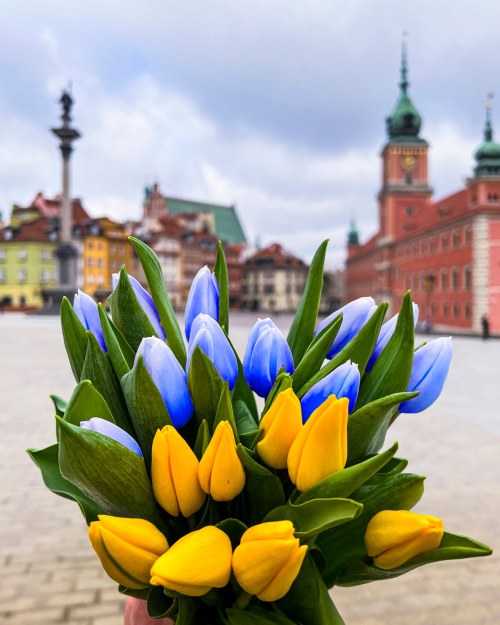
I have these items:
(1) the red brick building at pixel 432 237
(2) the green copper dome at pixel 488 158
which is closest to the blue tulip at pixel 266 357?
(1) the red brick building at pixel 432 237

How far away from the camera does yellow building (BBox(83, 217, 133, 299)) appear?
64750mm

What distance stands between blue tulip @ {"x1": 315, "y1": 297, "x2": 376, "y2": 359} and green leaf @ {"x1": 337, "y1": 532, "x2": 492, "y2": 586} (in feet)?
1.49

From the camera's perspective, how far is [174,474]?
2.81 feet

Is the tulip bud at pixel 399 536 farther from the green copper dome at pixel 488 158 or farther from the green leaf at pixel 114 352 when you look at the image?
the green copper dome at pixel 488 158

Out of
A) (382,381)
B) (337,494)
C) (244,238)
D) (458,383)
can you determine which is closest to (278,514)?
(337,494)

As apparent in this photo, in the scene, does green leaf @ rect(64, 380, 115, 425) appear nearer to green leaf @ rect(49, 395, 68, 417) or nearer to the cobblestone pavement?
green leaf @ rect(49, 395, 68, 417)

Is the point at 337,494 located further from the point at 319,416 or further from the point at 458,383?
the point at 458,383

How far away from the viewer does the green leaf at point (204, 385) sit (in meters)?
0.97

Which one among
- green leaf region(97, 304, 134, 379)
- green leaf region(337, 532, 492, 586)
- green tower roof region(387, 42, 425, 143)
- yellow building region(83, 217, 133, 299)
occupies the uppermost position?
green tower roof region(387, 42, 425, 143)

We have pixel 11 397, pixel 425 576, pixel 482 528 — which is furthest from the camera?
pixel 11 397

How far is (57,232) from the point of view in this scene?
63281 millimetres

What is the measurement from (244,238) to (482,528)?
93.0 metres

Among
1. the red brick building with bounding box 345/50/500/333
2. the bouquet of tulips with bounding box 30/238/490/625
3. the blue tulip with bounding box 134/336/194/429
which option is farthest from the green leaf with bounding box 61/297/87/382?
the red brick building with bounding box 345/50/500/333

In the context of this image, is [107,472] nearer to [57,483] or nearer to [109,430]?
[109,430]
